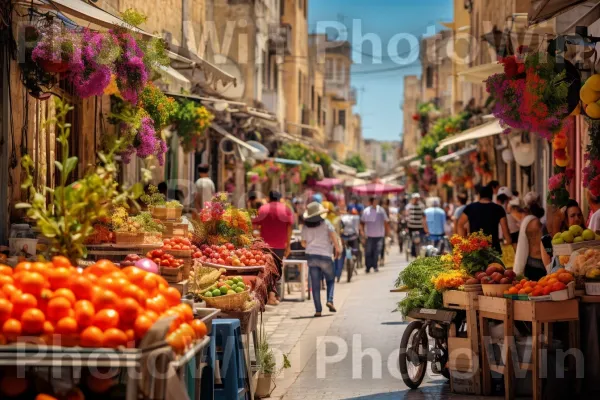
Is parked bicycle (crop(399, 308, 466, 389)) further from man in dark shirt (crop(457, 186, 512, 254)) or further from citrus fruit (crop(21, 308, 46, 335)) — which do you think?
citrus fruit (crop(21, 308, 46, 335))

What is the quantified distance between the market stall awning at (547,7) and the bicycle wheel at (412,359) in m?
3.60

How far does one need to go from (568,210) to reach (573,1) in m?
3.53

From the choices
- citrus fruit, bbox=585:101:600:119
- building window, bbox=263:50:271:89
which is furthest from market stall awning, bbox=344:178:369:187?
citrus fruit, bbox=585:101:600:119

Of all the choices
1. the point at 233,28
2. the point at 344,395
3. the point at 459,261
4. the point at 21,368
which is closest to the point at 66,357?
the point at 21,368

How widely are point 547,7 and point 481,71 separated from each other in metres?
4.99

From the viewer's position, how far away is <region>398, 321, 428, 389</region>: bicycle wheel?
10414 millimetres

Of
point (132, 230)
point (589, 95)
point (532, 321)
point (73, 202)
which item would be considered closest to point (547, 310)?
point (532, 321)

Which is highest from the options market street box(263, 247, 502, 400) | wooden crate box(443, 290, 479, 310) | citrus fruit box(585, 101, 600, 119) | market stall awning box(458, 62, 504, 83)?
market stall awning box(458, 62, 504, 83)

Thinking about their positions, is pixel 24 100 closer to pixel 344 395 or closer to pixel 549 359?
pixel 344 395

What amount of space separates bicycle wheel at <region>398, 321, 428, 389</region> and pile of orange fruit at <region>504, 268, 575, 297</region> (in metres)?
1.28

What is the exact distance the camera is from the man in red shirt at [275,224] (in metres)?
17.5

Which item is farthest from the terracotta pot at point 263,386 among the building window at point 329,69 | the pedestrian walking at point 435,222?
the building window at point 329,69

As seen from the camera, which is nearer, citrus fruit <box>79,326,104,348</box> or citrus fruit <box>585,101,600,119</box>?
citrus fruit <box>79,326,104,348</box>

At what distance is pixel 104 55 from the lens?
1046 centimetres
